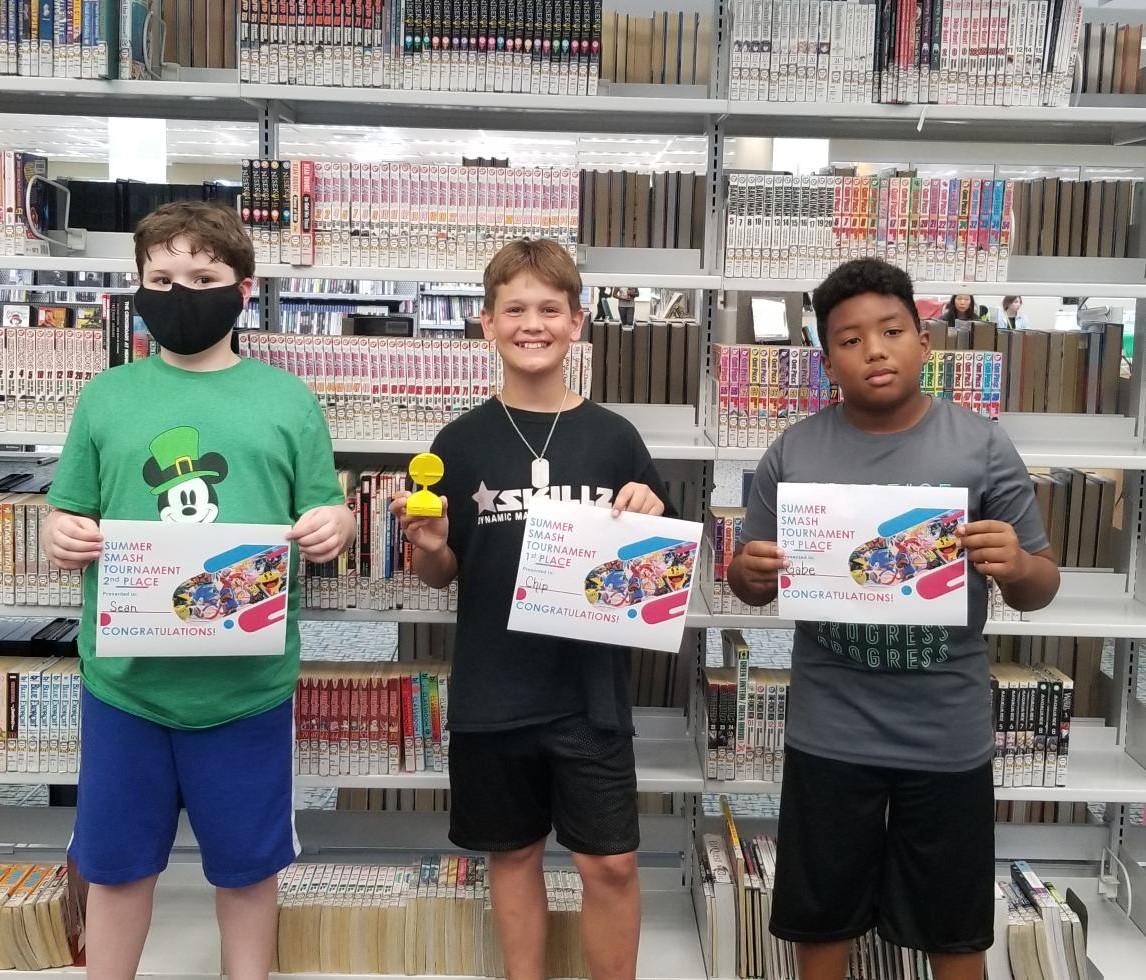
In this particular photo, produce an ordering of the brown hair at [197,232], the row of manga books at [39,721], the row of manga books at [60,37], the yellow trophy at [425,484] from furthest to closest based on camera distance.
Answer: the row of manga books at [39,721], the row of manga books at [60,37], the brown hair at [197,232], the yellow trophy at [425,484]

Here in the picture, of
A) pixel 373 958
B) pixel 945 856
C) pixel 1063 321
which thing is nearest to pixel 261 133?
pixel 373 958

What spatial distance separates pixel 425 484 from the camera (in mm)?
2008

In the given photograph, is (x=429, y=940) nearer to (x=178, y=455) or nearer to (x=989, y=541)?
(x=178, y=455)

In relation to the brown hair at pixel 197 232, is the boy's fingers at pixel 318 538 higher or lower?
lower

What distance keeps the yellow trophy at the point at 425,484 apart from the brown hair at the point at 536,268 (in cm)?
35

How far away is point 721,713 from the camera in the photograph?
283cm

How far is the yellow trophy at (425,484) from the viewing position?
6.45 feet

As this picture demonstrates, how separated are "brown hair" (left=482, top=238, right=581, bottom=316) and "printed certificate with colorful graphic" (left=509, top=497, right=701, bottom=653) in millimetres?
421

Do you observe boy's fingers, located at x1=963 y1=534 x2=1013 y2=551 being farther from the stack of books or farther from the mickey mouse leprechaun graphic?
the mickey mouse leprechaun graphic

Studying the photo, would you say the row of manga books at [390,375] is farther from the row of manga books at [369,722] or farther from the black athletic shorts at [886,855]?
the black athletic shorts at [886,855]

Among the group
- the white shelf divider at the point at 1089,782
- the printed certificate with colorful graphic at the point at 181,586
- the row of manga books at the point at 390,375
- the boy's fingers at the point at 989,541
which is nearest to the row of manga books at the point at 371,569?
the row of manga books at the point at 390,375

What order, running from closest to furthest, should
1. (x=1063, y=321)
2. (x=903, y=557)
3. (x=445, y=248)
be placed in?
(x=903, y=557) < (x=445, y=248) < (x=1063, y=321)

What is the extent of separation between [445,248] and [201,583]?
1084 millimetres

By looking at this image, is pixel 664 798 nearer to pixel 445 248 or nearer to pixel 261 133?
pixel 445 248
